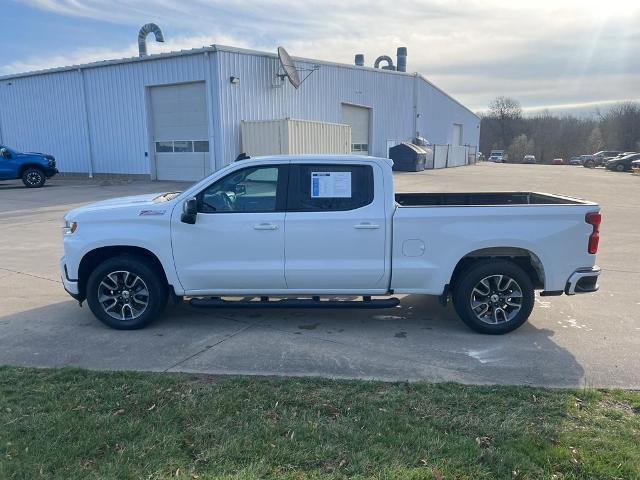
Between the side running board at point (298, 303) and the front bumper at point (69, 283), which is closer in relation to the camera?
the side running board at point (298, 303)

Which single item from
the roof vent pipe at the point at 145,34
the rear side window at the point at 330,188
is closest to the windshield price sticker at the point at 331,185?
the rear side window at the point at 330,188

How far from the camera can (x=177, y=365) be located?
4559 mm

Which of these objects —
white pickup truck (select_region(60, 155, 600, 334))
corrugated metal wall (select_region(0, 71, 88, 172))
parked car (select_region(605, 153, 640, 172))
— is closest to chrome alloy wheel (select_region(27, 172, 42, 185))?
corrugated metal wall (select_region(0, 71, 88, 172))

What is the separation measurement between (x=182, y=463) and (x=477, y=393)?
2258 millimetres

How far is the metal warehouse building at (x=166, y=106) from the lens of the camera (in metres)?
22.6

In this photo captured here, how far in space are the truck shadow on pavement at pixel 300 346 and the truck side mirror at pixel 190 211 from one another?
1227 millimetres

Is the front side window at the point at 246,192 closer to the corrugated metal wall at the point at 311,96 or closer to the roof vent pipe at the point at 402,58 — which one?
the corrugated metal wall at the point at 311,96

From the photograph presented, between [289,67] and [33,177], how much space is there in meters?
12.8

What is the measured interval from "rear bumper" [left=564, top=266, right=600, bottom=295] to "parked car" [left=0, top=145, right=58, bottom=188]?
75.7 ft

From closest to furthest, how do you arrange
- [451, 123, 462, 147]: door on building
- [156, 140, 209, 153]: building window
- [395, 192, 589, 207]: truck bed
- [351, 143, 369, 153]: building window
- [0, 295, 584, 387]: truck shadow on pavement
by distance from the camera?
[0, 295, 584, 387]: truck shadow on pavement < [395, 192, 589, 207]: truck bed < [156, 140, 209, 153]: building window < [351, 143, 369, 153]: building window < [451, 123, 462, 147]: door on building

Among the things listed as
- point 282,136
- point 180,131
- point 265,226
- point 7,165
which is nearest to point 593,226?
point 265,226

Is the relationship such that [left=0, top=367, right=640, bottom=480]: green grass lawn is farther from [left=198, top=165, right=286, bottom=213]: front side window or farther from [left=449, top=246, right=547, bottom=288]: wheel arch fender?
[left=198, top=165, right=286, bottom=213]: front side window

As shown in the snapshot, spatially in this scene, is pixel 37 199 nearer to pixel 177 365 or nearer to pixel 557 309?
pixel 177 365

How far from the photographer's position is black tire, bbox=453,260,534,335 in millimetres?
5238
